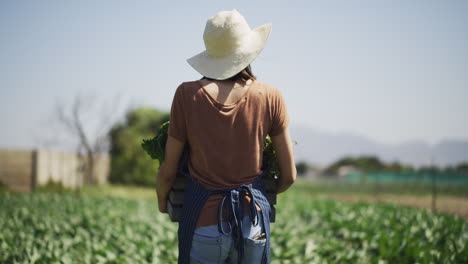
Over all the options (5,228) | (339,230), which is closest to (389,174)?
(339,230)

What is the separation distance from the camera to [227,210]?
1849 mm

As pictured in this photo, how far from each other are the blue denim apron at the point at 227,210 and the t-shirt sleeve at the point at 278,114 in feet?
0.82

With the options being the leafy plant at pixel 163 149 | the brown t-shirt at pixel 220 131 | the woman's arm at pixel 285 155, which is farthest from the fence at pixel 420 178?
the brown t-shirt at pixel 220 131

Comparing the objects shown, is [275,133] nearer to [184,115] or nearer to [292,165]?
[292,165]

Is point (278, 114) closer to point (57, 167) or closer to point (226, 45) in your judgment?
point (226, 45)

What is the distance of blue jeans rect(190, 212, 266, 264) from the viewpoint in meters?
1.81

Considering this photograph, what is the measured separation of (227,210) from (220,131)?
0.36 m

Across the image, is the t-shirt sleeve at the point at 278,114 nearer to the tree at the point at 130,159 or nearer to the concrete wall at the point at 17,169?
the concrete wall at the point at 17,169

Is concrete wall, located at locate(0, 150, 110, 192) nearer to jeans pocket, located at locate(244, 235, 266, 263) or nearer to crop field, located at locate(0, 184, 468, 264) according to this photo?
crop field, located at locate(0, 184, 468, 264)

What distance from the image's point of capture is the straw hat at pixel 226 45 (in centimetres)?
197

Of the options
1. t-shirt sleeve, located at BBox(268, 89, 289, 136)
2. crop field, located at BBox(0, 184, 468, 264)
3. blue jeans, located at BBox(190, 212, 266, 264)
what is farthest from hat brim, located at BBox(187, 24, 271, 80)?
crop field, located at BBox(0, 184, 468, 264)

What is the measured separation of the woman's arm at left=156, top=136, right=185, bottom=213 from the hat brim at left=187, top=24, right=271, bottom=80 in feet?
1.18

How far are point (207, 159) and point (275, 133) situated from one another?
0.36 metres

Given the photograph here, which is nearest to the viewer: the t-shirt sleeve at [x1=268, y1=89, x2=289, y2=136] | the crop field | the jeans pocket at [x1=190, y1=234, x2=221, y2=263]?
the jeans pocket at [x1=190, y1=234, x2=221, y2=263]
